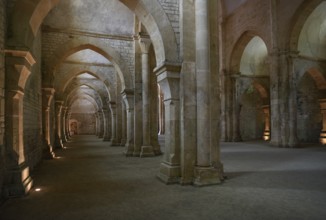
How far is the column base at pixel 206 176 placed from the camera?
5.46 m

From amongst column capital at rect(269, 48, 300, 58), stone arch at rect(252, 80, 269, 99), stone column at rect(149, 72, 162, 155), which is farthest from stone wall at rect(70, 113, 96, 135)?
column capital at rect(269, 48, 300, 58)

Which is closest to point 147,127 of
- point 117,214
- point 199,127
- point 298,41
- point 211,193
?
point 199,127

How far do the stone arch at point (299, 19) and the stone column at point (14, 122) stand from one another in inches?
504

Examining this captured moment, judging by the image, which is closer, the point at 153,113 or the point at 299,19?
the point at 153,113

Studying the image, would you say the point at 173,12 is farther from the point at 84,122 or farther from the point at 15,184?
the point at 84,122

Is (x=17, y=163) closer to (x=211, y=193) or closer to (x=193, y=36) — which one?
(x=211, y=193)

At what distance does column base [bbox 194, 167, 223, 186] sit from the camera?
546cm

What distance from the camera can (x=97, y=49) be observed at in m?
12.0

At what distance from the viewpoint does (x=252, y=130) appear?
66.1ft

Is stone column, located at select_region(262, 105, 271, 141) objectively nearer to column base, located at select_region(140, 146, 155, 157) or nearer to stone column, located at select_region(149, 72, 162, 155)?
stone column, located at select_region(149, 72, 162, 155)

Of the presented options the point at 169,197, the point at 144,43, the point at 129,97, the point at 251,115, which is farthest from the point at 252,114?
the point at 169,197

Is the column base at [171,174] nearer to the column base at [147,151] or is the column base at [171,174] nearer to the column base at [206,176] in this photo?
the column base at [206,176]

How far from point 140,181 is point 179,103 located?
2072mm

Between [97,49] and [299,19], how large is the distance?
10.3 metres
